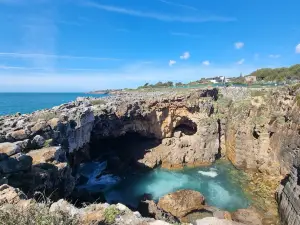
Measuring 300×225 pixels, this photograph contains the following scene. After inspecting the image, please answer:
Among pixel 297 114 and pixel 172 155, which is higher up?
pixel 297 114

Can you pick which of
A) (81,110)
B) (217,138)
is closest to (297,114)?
(217,138)

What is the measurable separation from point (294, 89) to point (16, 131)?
30.7 meters

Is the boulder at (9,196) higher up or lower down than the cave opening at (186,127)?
higher up

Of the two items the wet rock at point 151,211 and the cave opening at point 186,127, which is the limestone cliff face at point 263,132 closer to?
the cave opening at point 186,127

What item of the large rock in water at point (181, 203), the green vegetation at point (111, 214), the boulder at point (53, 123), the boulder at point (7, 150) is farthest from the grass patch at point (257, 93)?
the green vegetation at point (111, 214)

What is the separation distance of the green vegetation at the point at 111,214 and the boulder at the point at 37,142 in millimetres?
11136

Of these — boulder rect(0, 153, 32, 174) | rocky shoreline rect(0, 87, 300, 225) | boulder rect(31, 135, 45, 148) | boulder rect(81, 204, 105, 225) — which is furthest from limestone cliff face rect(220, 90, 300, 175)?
boulder rect(0, 153, 32, 174)

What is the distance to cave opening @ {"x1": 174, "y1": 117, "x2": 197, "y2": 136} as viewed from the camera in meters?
40.0

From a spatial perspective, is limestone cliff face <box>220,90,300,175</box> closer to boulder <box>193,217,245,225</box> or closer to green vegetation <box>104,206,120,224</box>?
boulder <box>193,217,245,225</box>

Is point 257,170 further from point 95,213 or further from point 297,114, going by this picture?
point 95,213

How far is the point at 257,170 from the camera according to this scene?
3228 centimetres

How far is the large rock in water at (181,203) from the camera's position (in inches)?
902

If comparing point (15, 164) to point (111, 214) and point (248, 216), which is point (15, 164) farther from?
point (248, 216)

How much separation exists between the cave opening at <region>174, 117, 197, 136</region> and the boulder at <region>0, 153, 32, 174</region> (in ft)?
93.0
